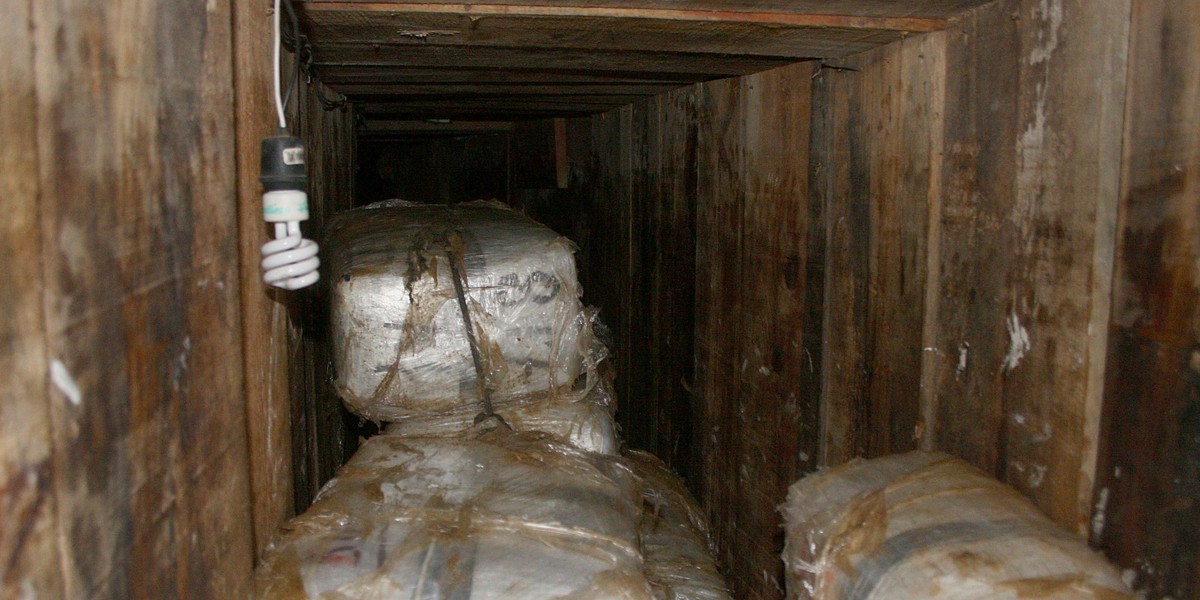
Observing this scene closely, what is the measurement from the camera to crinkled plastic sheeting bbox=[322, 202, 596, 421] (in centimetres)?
264

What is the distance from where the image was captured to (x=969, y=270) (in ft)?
6.76

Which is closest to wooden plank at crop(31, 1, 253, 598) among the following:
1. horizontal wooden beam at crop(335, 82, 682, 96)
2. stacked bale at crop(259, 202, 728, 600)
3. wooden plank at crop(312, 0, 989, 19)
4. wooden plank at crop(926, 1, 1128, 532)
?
stacked bale at crop(259, 202, 728, 600)

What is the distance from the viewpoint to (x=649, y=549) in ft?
12.0

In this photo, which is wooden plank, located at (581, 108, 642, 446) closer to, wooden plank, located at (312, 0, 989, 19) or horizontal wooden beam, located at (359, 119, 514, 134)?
horizontal wooden beam, located at (359, 119, 514, 134)

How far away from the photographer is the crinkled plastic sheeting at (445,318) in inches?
104

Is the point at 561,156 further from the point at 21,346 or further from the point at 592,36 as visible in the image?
the point at 21,346

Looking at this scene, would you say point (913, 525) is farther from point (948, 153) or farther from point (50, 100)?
point (50, 100)

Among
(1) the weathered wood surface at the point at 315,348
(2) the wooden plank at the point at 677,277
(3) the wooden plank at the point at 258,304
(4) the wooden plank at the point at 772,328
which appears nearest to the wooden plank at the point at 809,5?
(3) the wooden plank at the point at 258,304

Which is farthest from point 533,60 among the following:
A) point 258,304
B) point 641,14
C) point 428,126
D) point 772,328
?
point 428,126

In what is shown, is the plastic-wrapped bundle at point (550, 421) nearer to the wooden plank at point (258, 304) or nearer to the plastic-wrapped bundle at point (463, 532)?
the plastic-wrapped bundle at point (463, 532)

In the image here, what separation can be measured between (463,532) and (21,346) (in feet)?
3.58

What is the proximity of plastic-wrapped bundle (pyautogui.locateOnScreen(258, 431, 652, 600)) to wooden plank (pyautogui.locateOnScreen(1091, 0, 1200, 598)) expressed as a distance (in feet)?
3.04

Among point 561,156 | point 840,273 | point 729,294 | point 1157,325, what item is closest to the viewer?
point 1157,325

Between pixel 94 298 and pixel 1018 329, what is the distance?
1743mm
